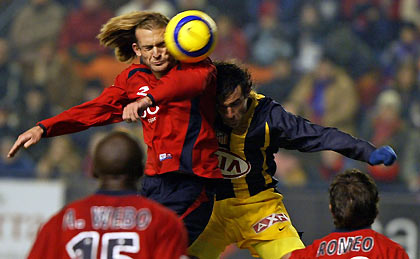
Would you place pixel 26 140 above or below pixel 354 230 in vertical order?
above

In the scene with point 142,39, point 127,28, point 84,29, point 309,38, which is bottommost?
point 142,39

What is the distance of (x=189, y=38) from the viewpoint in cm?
412

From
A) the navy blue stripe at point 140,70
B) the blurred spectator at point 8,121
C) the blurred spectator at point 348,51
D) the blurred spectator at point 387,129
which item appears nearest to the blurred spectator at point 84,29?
the blurred spectator at point 8,121

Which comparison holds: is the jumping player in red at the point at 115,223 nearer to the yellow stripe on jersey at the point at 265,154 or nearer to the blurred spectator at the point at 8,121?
the yellow stripe on jersey at the point at 265,154

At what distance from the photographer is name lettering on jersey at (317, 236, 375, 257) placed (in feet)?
12.9

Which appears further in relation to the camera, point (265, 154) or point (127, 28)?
point (265, 154)

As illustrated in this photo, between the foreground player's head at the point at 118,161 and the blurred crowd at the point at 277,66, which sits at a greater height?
the blurred crowd at the point at 277,66

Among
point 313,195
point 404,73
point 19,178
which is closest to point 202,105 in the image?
point 313,195

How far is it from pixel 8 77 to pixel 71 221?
23.6ft

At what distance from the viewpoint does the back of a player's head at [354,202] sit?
13.2 feet

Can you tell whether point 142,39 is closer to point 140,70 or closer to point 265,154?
point 140,70

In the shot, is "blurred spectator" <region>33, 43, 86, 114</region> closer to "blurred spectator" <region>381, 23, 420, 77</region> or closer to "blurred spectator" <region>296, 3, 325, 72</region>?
"blurred spectator" <region>296, 3, 325, 72</region>

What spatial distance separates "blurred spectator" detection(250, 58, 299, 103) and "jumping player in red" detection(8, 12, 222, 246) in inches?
206

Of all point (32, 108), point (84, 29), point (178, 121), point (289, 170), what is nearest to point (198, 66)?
point (178, 121)
